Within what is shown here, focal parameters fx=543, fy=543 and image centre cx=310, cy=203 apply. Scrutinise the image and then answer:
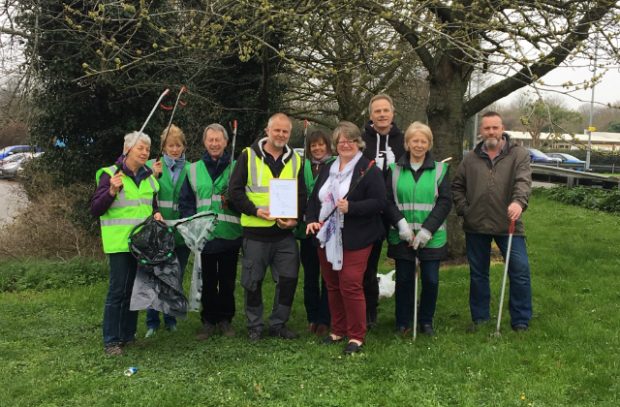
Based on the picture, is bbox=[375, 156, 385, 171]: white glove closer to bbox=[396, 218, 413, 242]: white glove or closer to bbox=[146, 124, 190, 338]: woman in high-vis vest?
bbox=[396, 218, 413, 242]: white glove

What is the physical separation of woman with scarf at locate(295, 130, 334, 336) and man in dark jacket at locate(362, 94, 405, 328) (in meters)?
0.42

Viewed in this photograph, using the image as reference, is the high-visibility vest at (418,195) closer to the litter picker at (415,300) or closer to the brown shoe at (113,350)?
the litter picker at (415,300)

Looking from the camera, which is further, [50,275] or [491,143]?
[50,275]

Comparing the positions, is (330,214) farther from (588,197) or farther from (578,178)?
(578,178)

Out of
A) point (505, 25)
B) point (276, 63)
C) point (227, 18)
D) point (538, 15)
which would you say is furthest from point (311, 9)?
point (276, 63)

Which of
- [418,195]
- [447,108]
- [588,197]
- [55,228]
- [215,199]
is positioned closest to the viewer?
[418,195]

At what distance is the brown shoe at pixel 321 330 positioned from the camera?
526cm

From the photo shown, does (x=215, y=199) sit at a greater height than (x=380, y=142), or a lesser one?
lesser

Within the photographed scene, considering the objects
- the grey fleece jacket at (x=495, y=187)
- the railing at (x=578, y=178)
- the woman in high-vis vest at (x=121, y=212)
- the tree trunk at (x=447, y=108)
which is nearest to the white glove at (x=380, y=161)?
the grey fleece jacket at (x=495, y=187)

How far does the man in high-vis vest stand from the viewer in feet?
16.0

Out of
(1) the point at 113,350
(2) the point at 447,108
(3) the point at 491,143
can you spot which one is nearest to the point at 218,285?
(1) the point at 113,350

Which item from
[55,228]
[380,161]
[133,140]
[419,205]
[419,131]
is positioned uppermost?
[419,131]

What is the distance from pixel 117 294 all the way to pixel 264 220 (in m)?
1.42

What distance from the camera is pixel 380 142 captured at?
17.0 feet
